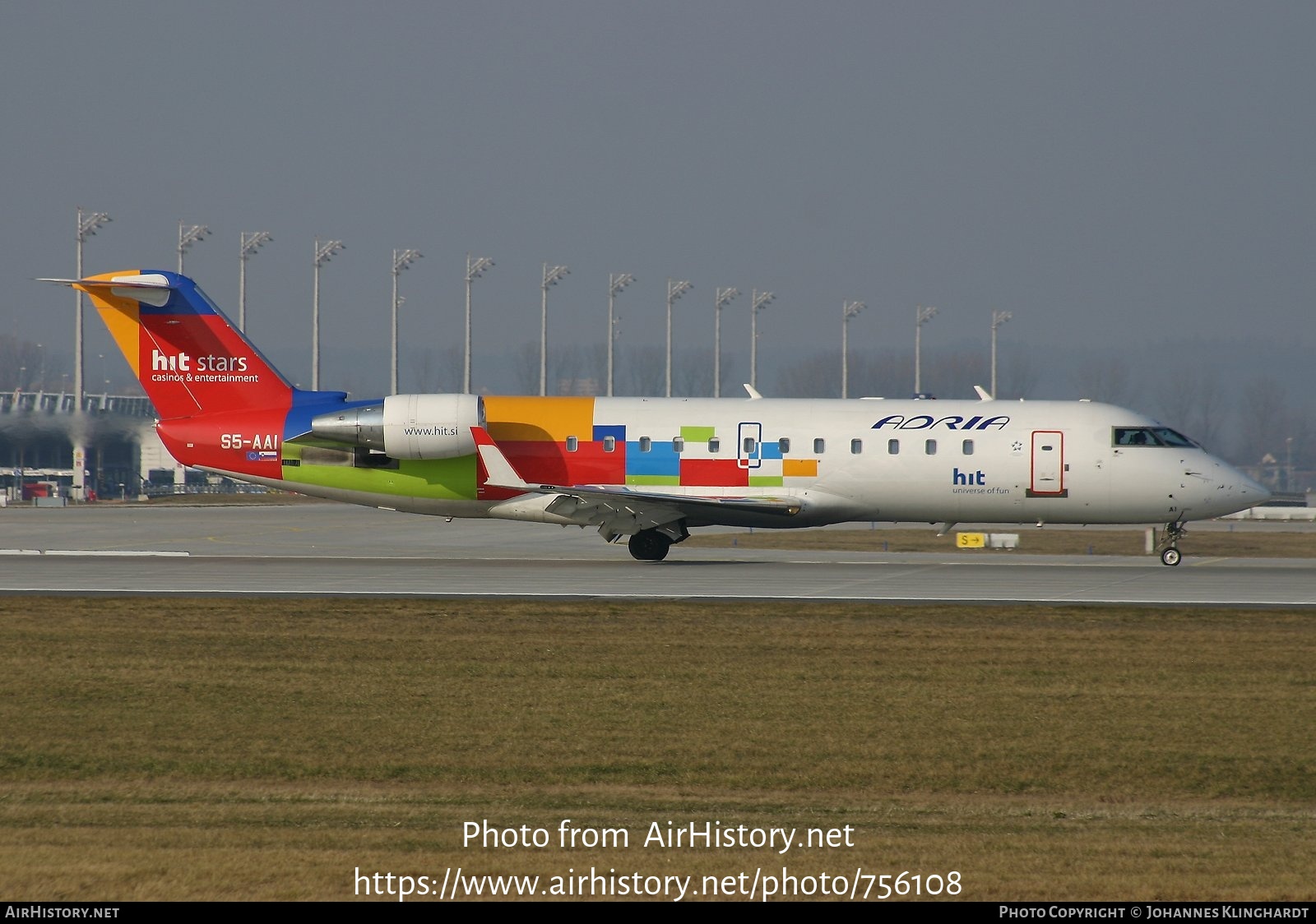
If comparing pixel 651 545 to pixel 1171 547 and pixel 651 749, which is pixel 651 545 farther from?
pixel 651 749

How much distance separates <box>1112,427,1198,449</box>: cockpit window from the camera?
29.6m

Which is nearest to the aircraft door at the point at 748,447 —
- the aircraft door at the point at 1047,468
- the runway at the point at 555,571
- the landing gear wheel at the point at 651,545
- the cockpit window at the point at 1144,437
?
the runway at the point at 555,571

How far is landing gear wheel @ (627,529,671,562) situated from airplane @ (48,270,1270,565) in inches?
1.5

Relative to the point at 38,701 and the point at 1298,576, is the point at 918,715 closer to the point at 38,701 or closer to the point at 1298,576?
the point at 38,701

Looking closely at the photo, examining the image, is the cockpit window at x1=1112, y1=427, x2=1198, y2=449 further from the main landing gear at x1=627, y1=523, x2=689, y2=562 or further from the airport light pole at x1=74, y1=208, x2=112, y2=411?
the airport light pole at x1=74, y1=208, x2=112, y2=411

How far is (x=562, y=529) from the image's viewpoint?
141 feet

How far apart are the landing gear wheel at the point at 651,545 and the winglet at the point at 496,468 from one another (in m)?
2.82

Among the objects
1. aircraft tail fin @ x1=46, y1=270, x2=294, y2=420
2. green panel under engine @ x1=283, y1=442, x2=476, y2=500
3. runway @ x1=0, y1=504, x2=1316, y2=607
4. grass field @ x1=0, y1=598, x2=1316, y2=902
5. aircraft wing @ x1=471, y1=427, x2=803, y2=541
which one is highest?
aircraft tail fin @ x1=46, y1=270, x2=294, y2=420

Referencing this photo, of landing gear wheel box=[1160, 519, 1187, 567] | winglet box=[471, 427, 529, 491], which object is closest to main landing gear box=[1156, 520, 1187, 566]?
landing gear wheel box=[1160, 519, 1187, 567]

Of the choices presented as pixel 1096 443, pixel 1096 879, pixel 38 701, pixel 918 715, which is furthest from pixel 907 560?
pixel 1096 879

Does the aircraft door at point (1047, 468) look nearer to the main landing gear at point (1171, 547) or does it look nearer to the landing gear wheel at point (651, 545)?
the main landing gear at point (1171, 547)

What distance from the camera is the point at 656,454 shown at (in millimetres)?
29406

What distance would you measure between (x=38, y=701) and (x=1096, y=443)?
22.2 m

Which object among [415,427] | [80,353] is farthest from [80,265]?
[415,427]
